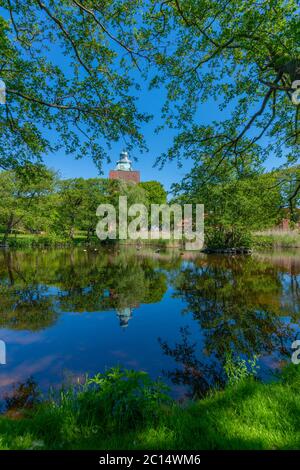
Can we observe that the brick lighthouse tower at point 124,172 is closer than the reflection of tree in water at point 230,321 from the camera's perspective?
No

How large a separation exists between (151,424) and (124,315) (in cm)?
539

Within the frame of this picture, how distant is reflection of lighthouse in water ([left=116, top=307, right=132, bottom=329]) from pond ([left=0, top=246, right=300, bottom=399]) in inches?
1.3

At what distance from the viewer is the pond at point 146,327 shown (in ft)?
14.9

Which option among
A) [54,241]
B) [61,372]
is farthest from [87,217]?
[61,372]

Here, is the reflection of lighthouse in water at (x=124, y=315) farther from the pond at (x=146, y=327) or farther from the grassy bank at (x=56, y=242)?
the grassy bank at (x=56, y=242)

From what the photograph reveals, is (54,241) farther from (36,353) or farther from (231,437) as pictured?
(231,437)

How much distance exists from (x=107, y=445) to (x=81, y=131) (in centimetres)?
677

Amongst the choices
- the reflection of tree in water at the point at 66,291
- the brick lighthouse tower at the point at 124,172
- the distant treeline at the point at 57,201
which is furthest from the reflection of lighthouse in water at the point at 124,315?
the brick lighthouse tower at the point at 124,172

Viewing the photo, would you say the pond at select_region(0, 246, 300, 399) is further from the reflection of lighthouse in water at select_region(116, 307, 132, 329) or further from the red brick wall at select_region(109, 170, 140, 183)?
the red brick wall at select_region(109, 170, 140, 183)

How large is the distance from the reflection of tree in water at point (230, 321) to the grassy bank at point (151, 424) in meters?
1.26

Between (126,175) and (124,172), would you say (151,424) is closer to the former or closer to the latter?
(126,175)

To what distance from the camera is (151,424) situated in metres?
2.50

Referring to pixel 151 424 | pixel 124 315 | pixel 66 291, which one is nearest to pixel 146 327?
pixel 124 315

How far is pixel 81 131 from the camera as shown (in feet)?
21.5
